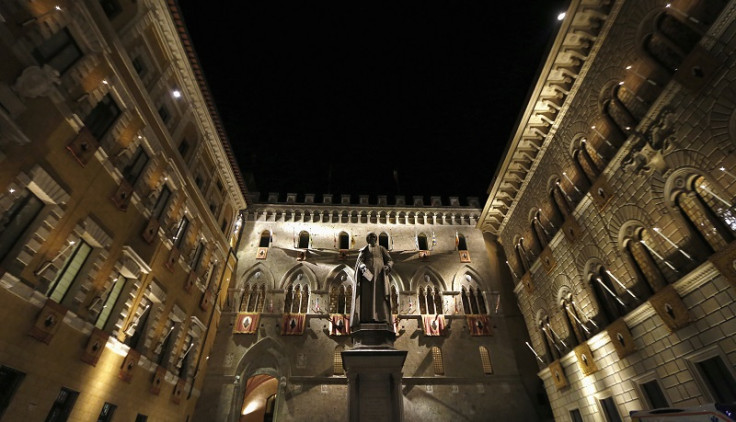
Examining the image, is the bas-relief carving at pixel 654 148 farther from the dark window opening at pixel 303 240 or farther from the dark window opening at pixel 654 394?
the dark window opening at pixel 303 240

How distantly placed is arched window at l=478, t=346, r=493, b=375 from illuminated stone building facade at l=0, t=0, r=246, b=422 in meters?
18.6

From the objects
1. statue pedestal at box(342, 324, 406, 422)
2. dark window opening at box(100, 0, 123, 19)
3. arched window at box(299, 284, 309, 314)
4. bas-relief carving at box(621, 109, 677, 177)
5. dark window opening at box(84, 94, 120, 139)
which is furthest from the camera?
arched window at box(299, 284, 309, 314)

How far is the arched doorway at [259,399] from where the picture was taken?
2575cm

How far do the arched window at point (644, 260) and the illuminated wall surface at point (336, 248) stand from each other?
0.29ft

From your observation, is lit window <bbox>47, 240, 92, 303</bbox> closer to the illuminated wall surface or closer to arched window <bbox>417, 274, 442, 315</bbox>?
the illuminated wall surface

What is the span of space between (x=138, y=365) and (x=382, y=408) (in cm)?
1181

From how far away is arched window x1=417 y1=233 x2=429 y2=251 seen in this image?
28812mm

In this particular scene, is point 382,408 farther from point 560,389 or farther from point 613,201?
point 560,389

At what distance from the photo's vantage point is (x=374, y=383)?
11281 millimetres

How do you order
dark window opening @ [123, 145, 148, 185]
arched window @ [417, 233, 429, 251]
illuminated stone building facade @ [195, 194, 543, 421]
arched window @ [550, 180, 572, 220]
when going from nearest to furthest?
dark window opening @ [123, 145, 148, 185] < arched window @ [550, 180, 572, 220] < illuminated stone building facade @ [195, 194, 543, 421] < arched window @ [417, 233, 429, 251]

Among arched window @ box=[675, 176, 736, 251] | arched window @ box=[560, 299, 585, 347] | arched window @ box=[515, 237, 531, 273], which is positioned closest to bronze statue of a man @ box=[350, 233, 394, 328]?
arched window @ box=[675, 176, 736, 251]

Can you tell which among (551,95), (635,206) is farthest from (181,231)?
(635,206)

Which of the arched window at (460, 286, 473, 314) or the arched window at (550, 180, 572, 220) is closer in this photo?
the arched window at (550, 180, 572, 220)

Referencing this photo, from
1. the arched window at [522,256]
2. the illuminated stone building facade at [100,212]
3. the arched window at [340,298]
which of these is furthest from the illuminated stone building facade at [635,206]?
the illuminated stone building facade at [100,212]
